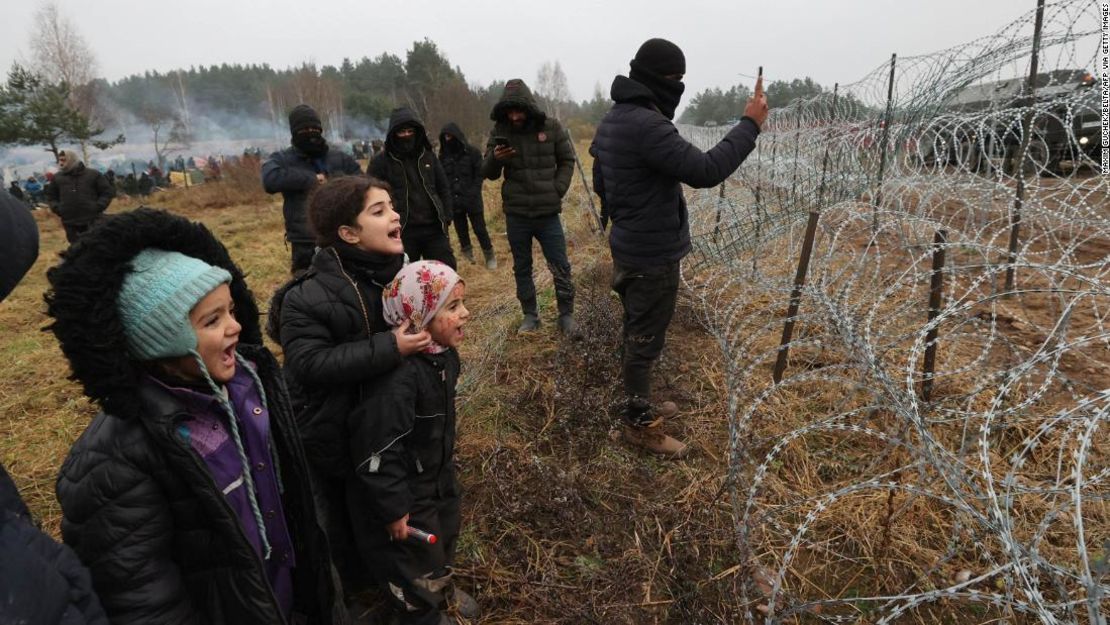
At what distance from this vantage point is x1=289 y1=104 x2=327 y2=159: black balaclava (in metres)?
4.00

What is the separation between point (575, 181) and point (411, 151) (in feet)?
38.5

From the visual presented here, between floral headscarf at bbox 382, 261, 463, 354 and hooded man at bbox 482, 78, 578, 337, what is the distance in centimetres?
235

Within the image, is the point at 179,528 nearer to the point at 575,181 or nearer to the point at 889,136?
the point at 889,136

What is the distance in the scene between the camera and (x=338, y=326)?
176 cm

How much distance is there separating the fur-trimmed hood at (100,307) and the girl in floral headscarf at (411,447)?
64 cm

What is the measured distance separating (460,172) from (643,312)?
4.68 meters

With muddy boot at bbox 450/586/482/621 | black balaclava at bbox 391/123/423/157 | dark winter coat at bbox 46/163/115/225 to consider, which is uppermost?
black balaclava at bbox 391/123/423/157

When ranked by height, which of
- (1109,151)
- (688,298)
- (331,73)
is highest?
(331,73)

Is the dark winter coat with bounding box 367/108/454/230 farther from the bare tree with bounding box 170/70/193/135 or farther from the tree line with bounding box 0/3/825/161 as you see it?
the bare tree with bounding box 170/70/193/135

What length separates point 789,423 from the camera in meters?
3.17

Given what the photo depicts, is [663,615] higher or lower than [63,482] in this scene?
lower

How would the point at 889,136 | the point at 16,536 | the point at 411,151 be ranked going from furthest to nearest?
the point at 889,136 → the point at 411,151 → the point at 16,536

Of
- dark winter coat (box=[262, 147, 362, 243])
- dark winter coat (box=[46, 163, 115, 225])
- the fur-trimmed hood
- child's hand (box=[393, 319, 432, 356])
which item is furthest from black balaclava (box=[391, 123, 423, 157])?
dark winter coat (box=[46, 163, 115, 225])

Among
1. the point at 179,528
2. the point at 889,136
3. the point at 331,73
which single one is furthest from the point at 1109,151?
the point at 331,73
